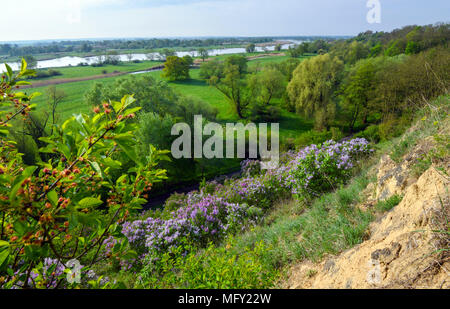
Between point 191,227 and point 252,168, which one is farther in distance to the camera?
point 252,168

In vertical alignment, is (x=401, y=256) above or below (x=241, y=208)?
above

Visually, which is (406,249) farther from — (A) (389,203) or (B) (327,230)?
(A) (389,203)

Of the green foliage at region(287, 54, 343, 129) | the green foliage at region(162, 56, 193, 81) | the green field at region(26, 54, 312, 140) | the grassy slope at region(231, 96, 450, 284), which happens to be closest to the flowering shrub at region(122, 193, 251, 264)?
the grassy slope at region(231, 96, 450, 284)

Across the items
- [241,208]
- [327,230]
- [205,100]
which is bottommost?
[241,208]

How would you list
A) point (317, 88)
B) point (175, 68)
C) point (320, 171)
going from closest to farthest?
point (320, 171) → point (317, 88) → point (175, 68)

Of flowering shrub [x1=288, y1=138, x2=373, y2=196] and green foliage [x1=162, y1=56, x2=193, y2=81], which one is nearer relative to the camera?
flowering shrub [x1=288, y1=138, x2=373, y2=196]

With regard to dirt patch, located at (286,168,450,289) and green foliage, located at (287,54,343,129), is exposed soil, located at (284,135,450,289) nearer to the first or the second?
dirt patch, located at (286,168,450,289)

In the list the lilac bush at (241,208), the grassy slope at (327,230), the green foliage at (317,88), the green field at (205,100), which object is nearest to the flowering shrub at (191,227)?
the lilac bush at (241,208)

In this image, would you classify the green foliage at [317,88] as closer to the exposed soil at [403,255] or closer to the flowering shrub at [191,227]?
the flowering shrub at [191,227]

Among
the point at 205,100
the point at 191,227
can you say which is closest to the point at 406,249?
the point at 191,227

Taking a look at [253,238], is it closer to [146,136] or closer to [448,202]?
[448,202]

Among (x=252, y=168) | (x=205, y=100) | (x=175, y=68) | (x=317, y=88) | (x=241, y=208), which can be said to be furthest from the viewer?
(x=175, y=68)
